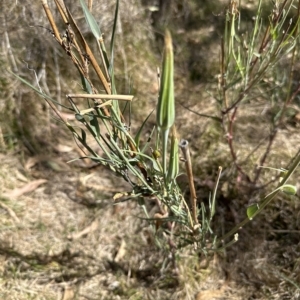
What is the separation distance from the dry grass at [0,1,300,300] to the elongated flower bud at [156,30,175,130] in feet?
3.25

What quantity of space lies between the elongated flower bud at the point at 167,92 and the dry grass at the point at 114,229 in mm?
991

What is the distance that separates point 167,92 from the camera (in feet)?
1.30

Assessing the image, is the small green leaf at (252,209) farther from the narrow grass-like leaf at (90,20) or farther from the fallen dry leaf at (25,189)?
the fallen dry leaf at (25,189)

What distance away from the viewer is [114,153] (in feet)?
2.55

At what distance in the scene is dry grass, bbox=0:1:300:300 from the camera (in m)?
1.33

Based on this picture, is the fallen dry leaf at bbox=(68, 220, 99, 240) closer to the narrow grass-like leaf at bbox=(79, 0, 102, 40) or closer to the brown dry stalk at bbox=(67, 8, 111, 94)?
the brown dry stalk at bbox=(67, 8, 111, 94)

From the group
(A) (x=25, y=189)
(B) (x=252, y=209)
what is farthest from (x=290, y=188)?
(A) (x=25, y=189)

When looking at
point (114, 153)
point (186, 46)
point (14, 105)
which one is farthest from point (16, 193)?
point (186, 46)

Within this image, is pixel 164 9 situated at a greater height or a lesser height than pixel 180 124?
greater

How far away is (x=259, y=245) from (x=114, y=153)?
0.81 m

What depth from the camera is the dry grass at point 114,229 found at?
133cm

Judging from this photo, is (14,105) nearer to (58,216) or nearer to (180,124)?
(58,216)

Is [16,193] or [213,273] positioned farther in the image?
[16,193]

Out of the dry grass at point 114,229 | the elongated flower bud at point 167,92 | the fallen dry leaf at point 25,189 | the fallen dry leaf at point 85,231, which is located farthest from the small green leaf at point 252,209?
the fallen dry leaf at point 25,189
